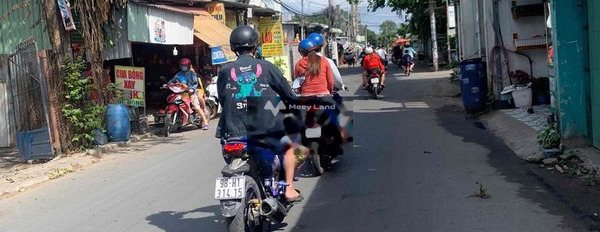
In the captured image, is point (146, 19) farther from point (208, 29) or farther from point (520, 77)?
point (520, 77)

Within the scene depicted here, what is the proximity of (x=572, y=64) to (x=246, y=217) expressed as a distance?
5.65 meters

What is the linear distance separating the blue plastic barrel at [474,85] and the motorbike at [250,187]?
9.14 metres

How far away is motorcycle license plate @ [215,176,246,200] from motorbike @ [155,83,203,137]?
923cm

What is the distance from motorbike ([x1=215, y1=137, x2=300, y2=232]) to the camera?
15.6 feet

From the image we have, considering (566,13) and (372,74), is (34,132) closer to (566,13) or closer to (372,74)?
(566,13)

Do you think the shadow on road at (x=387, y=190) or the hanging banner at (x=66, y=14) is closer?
the shadow on road at (x=387, y=190)

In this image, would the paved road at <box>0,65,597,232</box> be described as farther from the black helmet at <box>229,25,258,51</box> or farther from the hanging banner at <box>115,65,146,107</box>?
the hanging banner at <box>115,65,146,107</box>

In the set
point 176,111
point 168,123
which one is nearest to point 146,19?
point 176,111

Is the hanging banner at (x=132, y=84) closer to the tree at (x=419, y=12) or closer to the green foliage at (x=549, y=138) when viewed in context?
the green foliage at (x=549, y=138)

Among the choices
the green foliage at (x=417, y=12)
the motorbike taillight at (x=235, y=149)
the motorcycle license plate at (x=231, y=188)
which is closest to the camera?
the motorcycle license plate at (x=231, y=188)

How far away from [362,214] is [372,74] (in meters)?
12.8

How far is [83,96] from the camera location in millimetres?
11617

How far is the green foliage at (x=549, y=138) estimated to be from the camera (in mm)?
8500

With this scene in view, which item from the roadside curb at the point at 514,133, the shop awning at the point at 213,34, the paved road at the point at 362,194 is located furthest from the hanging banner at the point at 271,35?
the paved road at the point at 362,194
